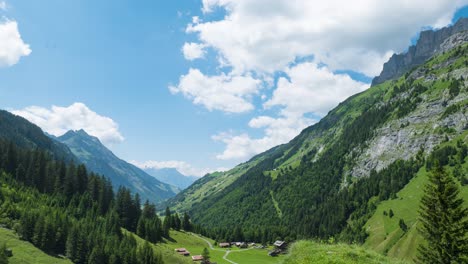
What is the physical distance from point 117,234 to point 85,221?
14.4m

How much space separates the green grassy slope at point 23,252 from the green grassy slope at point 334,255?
104015mm

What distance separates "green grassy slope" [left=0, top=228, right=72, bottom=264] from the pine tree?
4196 inches

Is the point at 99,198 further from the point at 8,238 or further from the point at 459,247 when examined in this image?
the point at 459,247

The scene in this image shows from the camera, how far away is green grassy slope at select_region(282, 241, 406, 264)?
70.3ft

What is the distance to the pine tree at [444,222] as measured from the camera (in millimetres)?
45188

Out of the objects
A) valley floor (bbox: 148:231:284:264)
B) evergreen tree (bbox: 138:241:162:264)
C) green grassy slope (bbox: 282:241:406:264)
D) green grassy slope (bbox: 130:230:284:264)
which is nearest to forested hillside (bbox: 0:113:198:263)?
evergreen tree (bbox: 138:241:162:264)

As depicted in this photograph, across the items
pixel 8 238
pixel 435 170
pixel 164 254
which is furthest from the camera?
Result: pixel 164 254

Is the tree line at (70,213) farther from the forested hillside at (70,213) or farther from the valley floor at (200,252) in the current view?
the valley floor at (200,252)

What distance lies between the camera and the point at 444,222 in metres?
46.2

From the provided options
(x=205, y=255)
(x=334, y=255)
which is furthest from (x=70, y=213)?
(x=334, y=255)

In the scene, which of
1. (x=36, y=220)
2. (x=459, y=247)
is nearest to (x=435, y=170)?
(x=459, y=247)

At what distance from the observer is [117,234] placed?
14188 centimetres

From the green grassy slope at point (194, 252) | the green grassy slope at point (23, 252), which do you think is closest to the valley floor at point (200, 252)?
the green grassy slope at point (194, 252)

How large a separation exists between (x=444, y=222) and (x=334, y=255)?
33.1 meters
